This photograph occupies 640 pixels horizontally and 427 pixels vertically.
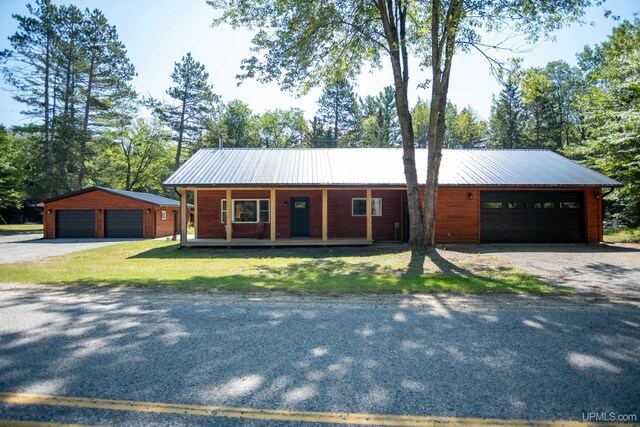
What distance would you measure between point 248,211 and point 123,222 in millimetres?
10438

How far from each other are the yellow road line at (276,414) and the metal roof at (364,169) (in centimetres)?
1278

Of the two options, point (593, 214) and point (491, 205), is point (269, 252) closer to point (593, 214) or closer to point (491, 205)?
point (491, 205)

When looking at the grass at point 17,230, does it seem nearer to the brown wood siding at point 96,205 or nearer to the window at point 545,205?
the brown wood siding at point 96,205

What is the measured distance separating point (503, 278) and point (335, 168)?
10729 millimetres

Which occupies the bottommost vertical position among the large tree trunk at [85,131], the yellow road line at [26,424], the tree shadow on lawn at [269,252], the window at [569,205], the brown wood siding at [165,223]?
the tree shadow on lawn at [269,252]

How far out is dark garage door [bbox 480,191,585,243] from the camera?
16.2 metres

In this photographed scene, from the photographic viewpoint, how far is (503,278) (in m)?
8.03

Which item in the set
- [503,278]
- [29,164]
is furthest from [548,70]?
[29,164]

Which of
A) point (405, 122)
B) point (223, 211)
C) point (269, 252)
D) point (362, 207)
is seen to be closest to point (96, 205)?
point (223, 211)

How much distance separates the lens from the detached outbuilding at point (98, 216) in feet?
72.7

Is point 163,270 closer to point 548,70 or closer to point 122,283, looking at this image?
point 122,283

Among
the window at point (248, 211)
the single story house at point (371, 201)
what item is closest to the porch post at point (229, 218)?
the single story house at point (371, 201)

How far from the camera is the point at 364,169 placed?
17328mm

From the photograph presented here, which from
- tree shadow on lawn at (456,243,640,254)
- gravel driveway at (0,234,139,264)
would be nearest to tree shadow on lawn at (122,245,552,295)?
tree shadow on lawn at (456,243,640,254)
